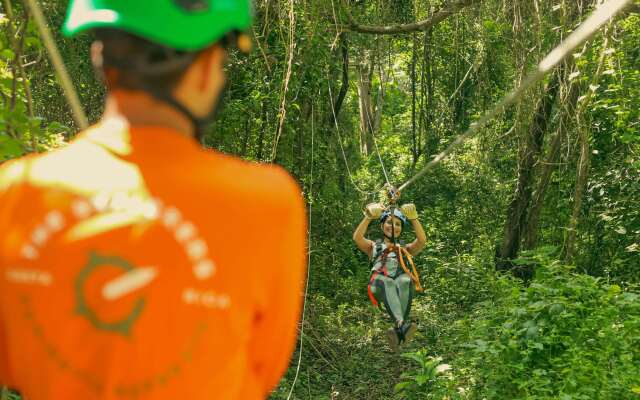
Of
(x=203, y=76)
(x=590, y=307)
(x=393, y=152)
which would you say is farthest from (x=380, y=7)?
(x=203, y=76)

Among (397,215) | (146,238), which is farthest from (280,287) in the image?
(397,215)

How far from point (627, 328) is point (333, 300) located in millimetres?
5163

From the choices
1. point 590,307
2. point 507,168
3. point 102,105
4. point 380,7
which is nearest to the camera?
point 590,307

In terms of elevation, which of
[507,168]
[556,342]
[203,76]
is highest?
[203,76]

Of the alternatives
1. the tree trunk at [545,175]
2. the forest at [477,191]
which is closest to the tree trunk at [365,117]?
the forest at [477,191]

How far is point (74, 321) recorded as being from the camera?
1039mm

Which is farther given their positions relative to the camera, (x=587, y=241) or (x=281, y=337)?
(x=587, y=241)

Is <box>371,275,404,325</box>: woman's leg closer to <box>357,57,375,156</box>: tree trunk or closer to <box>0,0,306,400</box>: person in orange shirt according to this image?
<box>0,0,306,400</box>: person in orange shirt

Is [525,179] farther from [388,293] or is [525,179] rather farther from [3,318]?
[3,318]

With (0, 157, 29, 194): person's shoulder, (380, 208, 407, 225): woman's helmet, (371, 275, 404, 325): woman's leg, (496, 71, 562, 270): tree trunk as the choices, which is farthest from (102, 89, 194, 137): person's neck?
(496, 71, 562, 270): tree trunk

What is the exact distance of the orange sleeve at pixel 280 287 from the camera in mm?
1096

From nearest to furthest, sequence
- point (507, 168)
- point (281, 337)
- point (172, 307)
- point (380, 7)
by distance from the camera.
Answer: point (172, 307) → point (281, 337) → point (380, 7) → point (507, 168)

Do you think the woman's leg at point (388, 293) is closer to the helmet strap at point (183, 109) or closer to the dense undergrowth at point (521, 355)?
the dense undergrowth at point (521, 355)

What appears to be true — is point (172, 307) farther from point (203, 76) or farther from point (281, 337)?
point (203, 76)
